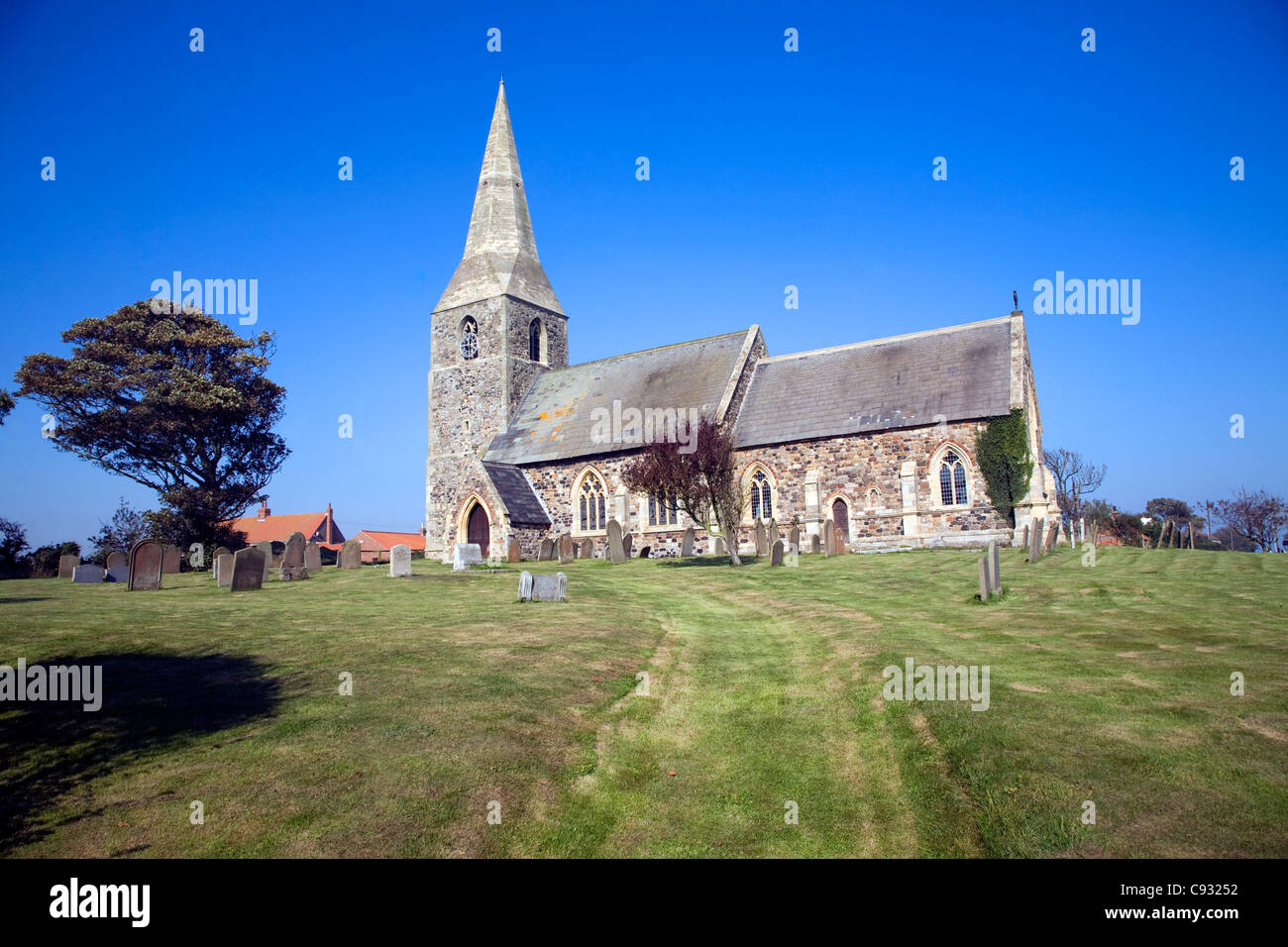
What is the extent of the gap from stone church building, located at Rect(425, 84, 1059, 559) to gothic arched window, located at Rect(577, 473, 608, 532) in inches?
2.5

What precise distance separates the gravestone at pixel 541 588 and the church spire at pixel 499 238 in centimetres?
2673

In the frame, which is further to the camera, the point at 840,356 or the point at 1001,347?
the point at 840,356

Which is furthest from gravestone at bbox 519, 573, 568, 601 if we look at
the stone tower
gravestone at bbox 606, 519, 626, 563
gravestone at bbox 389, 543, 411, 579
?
the stone tower

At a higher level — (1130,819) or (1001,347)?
(1001,347)

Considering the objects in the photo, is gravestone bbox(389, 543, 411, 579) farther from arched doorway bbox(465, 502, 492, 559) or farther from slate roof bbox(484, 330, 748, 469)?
slate roof bbox(484, 330, 748, 469)

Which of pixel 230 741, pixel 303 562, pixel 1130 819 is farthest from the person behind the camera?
pixel 303 562

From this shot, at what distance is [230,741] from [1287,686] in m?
10.5

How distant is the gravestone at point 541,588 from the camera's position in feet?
52.3

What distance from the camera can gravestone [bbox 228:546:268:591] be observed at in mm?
17359

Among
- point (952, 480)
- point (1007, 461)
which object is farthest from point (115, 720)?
point (952, 480)

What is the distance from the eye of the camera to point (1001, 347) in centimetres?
2897
